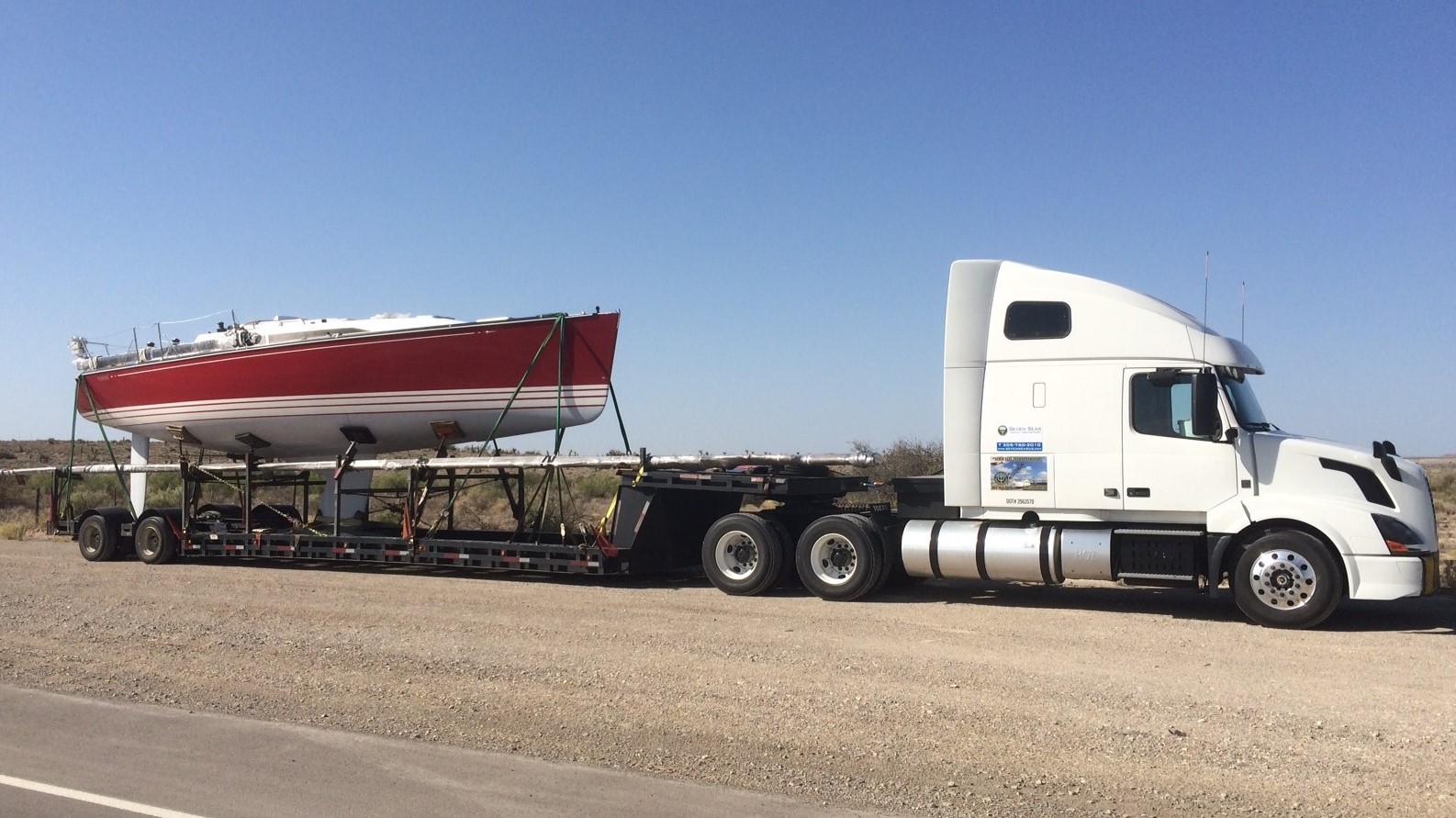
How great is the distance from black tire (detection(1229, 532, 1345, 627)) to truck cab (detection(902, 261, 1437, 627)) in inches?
0.6

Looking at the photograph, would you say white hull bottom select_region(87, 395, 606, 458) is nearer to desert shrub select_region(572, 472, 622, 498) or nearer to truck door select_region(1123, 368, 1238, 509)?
truck door select_region(1123, 368, 1238, 509)

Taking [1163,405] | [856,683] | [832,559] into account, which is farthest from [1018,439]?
[856,683]

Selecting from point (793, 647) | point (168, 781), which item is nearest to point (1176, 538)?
point (793, 647)

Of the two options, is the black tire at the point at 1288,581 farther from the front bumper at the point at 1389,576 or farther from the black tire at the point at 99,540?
the black tire at the point at 99,540

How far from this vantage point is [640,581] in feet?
47.7

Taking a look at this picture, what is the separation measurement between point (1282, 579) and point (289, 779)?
8771 mm

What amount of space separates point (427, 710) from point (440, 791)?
1.76 m

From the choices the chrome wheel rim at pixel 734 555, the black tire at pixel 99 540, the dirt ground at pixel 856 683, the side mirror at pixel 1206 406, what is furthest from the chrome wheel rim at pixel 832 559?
the black tire at pixel 99 540

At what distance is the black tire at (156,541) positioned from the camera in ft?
54.6

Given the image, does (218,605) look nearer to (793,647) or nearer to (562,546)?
(562,546)

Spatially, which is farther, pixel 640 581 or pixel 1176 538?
pixel 640 581

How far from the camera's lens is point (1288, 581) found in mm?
10344

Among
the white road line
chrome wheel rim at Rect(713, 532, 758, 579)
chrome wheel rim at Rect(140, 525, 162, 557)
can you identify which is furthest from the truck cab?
chrome wheel rim at Rect(140, 525, 162, 557)

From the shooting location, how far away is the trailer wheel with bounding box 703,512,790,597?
12547mm
